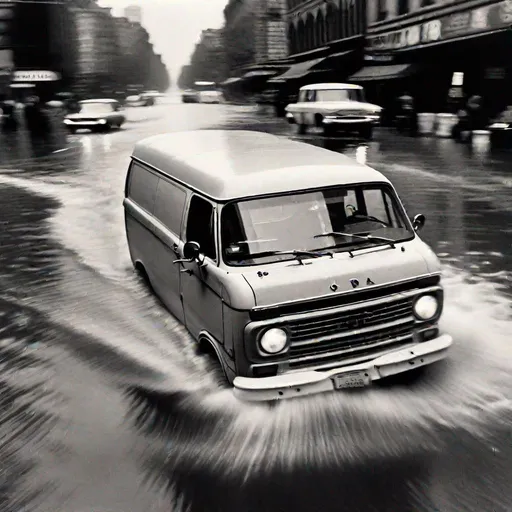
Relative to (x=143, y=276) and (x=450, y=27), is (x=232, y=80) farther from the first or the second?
(x=143, y=276)

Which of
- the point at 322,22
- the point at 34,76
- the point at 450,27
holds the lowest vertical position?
the point at 34,76

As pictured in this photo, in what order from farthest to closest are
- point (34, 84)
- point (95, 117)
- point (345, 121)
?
point (34, 84)
point (95, 117)
point (345, 121)

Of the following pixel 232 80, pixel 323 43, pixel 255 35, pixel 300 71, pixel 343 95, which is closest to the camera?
pixel 343 95

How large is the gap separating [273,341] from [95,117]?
1209 inches

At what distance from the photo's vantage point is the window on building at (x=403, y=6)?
35053 mm

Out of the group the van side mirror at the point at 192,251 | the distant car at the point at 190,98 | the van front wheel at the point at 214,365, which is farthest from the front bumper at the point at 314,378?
the distant car at the point at 190,98

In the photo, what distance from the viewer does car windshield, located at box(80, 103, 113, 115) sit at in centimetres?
3400

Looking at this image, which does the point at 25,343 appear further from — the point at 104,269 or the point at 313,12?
the point at 313,12

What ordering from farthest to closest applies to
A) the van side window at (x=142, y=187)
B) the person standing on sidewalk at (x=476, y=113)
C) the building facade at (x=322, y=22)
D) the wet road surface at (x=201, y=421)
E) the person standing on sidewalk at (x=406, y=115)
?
the building facade at (x=322, y=22) < the person standing on sidewalk at (x=406, y=115) < the person standing on sidewalk at (x=476, y=113) < the van side window at (x=142, y=187) < the wet road surface at (x=201, y=421)

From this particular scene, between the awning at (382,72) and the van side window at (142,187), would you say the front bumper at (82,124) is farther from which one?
the van side window at (142,187)

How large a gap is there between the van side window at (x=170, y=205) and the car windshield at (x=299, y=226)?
0.99m

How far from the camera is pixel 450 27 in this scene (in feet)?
94.4

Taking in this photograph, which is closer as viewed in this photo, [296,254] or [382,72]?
[296,254]

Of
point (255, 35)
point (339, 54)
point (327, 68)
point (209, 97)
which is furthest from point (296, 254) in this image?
point (209, 97)
